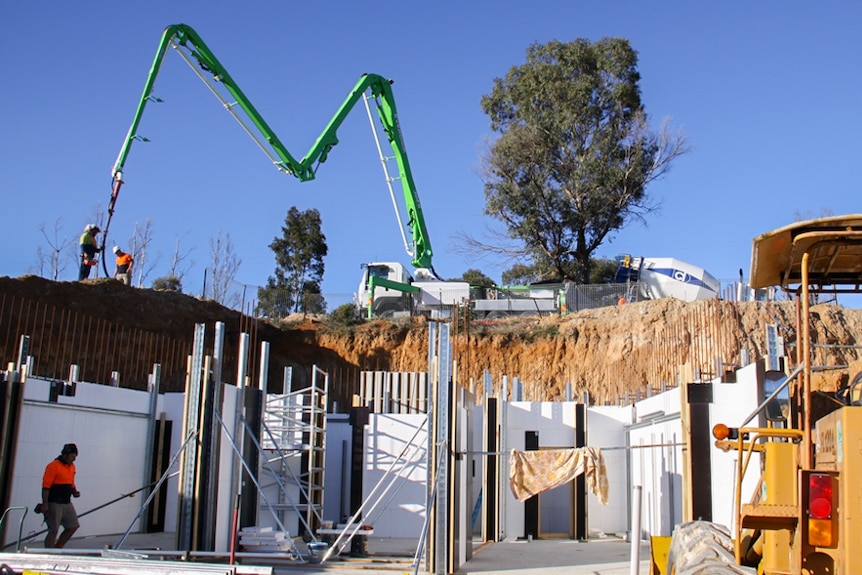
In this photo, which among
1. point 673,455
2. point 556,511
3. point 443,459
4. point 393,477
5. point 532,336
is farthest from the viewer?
point 532,336

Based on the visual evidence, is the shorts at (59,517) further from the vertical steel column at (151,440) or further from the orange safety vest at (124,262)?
the orange safety vest at (124,262)

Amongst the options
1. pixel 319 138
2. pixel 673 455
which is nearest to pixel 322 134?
pixel 319 138

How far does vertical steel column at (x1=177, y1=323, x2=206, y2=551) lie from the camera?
11.5 m

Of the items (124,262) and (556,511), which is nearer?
(556,511)

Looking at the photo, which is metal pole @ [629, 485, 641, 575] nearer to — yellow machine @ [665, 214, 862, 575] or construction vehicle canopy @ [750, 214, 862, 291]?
yellow machine @ [665, 214, 862, 575]

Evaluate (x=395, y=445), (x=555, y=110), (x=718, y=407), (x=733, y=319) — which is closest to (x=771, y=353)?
(x=718, y=407)

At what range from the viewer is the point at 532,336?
33.3 meters

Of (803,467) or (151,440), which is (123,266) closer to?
(151,440)

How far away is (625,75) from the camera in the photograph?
39.2 metres

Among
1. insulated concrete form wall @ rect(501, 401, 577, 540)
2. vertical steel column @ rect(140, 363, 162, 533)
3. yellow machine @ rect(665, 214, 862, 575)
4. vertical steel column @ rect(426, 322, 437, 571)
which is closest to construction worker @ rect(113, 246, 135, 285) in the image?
vertical steel column @ rect(140, 363, 162, 533)

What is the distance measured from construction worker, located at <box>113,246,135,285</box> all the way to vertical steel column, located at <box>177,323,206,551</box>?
769 inches

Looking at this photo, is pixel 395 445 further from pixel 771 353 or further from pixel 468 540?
A: pixel 771 353

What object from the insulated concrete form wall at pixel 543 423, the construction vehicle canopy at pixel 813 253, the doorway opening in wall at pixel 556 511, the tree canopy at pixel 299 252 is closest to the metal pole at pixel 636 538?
the construction vehicle canopy at pixel 813 253

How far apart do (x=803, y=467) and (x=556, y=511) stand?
1382 cm
